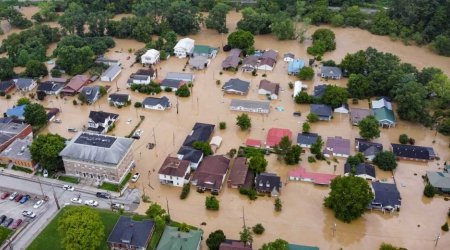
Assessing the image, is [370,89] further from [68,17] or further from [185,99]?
[68,17]

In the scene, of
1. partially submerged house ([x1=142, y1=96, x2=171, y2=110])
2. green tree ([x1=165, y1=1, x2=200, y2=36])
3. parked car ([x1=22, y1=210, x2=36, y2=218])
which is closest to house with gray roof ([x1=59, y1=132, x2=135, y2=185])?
parked car ([x1=22, y1=210, x2=36, y2=218])

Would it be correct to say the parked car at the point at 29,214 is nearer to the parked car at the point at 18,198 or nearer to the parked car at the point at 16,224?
the parked car at the point at 16,224

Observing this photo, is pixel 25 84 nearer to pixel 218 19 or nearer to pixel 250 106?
pixel 250 106

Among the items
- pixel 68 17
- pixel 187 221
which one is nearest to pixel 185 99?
pixel 187 221

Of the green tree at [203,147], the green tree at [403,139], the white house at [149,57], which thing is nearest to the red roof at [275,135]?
the green tree at [203,147]

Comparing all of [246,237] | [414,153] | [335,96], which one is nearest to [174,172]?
[246,237]

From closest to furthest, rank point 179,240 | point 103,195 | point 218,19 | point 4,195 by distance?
1. point 179,240
2. point 103,195
3. point 4,195
4. point 218,19
